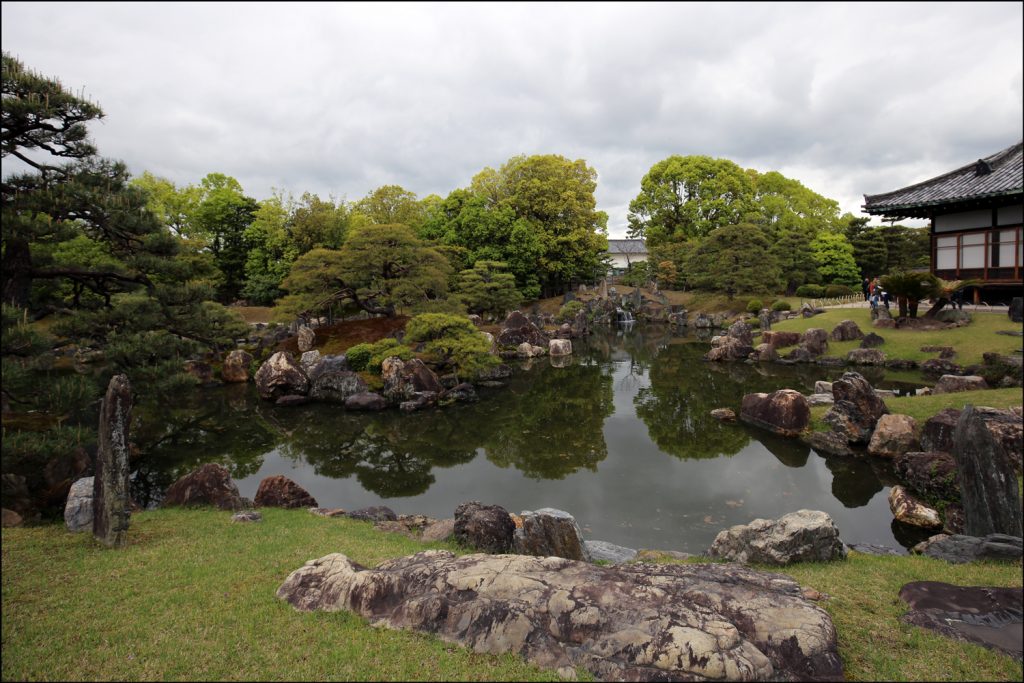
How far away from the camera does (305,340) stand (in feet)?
82.4

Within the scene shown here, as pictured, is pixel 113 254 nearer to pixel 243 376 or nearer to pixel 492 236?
pixel 243 376

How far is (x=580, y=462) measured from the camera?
42.7 ft

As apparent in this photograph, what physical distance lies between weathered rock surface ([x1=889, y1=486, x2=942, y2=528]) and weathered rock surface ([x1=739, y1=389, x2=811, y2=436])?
14.2 feet

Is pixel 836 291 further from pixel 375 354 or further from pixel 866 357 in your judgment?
pixel 375 354

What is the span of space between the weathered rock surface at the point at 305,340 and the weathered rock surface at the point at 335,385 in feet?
14.5

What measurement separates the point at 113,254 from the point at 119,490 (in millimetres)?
5221

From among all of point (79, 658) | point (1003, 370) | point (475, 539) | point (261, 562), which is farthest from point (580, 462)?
point (1003, 370)

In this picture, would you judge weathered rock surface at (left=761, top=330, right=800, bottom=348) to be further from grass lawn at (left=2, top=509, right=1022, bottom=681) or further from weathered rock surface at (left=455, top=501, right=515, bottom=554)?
weathered rock surface at (left=455, top=501, right=515, bottom=554)

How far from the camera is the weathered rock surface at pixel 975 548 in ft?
20.9

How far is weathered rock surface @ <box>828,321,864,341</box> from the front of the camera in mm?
24031

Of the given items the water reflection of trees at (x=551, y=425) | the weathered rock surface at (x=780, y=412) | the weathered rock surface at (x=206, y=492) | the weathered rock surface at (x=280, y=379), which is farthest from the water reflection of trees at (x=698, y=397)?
the weathered rock surface at (x=280, y=379)

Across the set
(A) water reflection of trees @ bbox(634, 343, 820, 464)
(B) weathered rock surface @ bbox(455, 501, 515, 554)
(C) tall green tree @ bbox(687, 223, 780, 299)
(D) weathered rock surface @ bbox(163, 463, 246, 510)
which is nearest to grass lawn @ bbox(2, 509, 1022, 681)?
(B) weathered rock surface @ bbox(455, 501, 515, 554)

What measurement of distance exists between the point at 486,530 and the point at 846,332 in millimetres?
23502

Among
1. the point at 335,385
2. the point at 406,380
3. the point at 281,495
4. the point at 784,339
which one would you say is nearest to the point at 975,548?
the point at 281,495
